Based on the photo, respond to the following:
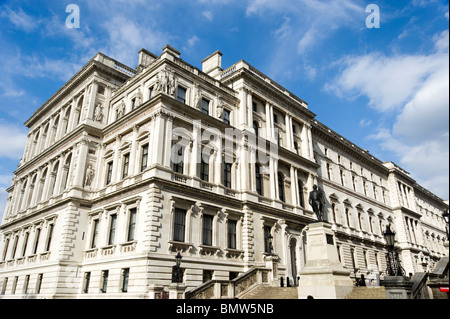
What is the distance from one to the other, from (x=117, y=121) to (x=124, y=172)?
4.75 m

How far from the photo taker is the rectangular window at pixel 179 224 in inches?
917

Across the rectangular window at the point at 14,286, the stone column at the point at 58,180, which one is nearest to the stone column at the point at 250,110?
the stone column at the point at 58,180

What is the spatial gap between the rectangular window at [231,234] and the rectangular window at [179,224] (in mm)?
4364

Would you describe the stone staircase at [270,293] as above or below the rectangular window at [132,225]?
below

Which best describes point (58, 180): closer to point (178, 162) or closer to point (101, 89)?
point (101, 89)

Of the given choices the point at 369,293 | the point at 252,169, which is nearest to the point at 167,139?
the point at 252,169

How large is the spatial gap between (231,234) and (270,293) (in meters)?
6.64

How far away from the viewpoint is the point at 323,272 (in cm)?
1669

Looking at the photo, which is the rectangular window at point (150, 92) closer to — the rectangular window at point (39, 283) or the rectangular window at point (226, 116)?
the rectangular window at point (226, 116)

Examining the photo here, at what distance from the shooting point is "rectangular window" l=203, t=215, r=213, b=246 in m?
24.9

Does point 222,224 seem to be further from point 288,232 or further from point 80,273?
point 80,273

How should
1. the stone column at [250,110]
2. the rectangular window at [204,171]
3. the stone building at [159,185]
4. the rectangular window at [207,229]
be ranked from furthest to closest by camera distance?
the stone column at [250,110]
the rectangular window at [204,171]
the rectangular window at [207,229]
the stone building at [159,185]

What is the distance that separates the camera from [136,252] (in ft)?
71.9
